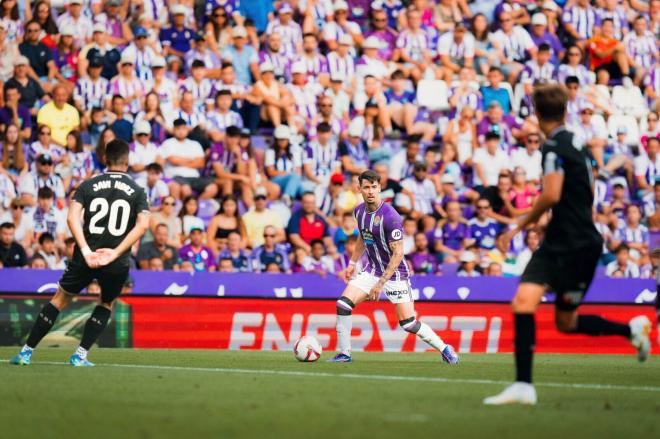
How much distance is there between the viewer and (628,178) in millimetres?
25266

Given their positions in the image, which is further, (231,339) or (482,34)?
(482,34)

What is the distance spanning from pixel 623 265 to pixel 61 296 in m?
12.7

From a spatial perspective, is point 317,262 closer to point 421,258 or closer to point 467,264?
point 421,258

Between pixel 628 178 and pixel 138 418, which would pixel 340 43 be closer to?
pixel 628 178

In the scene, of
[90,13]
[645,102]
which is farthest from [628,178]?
[90,13]

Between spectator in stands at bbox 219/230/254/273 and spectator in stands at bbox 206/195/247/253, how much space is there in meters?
0.23

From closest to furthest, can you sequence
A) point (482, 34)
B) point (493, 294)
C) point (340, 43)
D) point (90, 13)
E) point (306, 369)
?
point (306, 369), point (493, 294), point (90, 13), point (340, 43), point (482, 34)

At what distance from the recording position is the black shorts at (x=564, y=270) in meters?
9.02

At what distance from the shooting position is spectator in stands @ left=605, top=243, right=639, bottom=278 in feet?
74.0

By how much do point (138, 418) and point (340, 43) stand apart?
1757cm

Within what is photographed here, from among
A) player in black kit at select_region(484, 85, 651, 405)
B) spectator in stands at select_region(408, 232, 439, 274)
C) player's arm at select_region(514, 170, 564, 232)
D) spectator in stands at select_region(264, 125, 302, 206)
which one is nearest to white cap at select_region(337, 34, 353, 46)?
spectator in stands at select_region(264, 125, 302, 206)

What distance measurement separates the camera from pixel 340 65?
24578 mm

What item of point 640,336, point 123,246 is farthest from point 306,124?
point 640,336

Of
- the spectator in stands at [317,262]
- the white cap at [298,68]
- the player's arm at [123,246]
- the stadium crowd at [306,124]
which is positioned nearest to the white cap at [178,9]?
the stadium crowd at [306,124]
